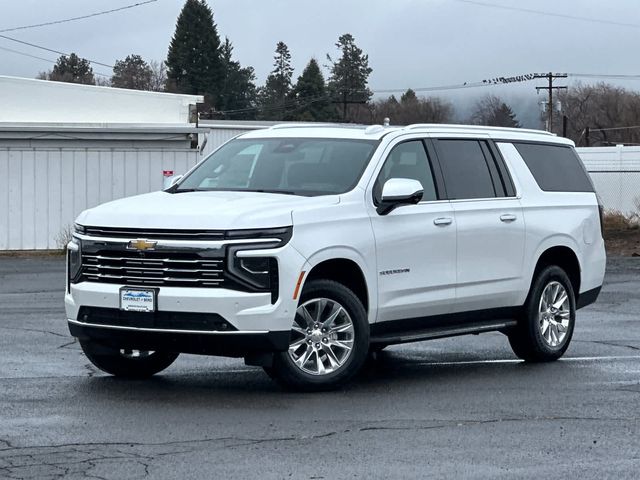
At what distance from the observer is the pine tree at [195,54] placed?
11300cm

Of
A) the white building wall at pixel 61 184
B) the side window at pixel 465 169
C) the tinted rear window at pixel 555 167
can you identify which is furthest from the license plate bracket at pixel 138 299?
the white building wall at pixel 61 184

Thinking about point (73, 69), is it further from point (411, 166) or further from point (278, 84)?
point (411, 166)

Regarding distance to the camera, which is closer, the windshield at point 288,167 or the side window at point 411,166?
the windshield at point 288,167

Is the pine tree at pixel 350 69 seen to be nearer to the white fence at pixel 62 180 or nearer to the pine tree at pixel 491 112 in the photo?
the pine tree at pixel 491 112

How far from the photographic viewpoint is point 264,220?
8.90m

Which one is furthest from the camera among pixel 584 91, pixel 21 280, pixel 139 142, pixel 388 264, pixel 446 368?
pixel 584 91

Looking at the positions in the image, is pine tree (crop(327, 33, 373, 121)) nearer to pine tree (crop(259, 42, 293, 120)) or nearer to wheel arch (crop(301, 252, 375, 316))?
pine tree (crop(259, 42, 293, 120))

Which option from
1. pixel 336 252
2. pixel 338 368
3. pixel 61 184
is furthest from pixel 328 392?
pixel 61 184

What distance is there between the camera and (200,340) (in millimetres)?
8867

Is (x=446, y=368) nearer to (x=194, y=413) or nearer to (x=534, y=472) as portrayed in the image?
(x=194, y=413)

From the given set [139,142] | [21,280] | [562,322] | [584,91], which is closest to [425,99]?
[584,91]

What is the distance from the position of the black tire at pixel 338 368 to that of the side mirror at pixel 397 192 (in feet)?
2.53

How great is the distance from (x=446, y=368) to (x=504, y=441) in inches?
132

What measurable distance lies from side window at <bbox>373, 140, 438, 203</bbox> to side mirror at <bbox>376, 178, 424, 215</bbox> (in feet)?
0.88
